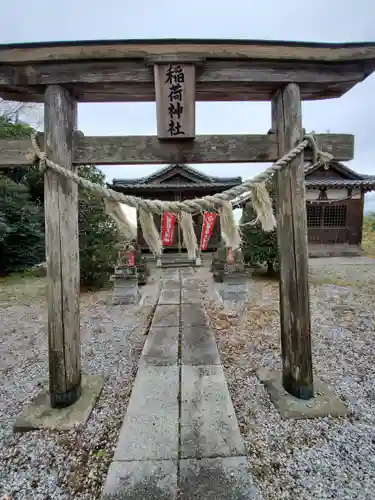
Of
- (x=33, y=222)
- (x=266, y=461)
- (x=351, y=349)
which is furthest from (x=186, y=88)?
(x=33, y=222)

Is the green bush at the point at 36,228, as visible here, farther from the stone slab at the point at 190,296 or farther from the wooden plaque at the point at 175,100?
the wooden plaque at the point at 175,100

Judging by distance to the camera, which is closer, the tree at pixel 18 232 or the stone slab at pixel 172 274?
the stone slab at pixel 172 274

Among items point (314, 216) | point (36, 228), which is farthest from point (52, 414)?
point (314, 216)

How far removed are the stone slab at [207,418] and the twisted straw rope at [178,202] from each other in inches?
67.9

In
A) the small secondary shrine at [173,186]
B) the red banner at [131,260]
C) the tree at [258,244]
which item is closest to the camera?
the red banner at [131,260]

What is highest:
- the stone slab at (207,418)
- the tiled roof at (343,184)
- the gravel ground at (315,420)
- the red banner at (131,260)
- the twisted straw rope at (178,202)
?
the tiled roof at (343,184)

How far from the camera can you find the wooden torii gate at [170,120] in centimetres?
226

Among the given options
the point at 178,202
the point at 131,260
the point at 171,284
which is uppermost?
the point at 178,202

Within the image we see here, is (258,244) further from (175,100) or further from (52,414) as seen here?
(52,414)

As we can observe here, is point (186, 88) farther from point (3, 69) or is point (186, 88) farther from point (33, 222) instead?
point (33, 222)

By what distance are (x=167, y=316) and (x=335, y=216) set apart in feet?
43.0

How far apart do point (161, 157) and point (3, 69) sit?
1506 mm

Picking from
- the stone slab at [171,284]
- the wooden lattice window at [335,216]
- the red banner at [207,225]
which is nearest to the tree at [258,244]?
the red banner at [207,225]

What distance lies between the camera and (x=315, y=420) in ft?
7.57
